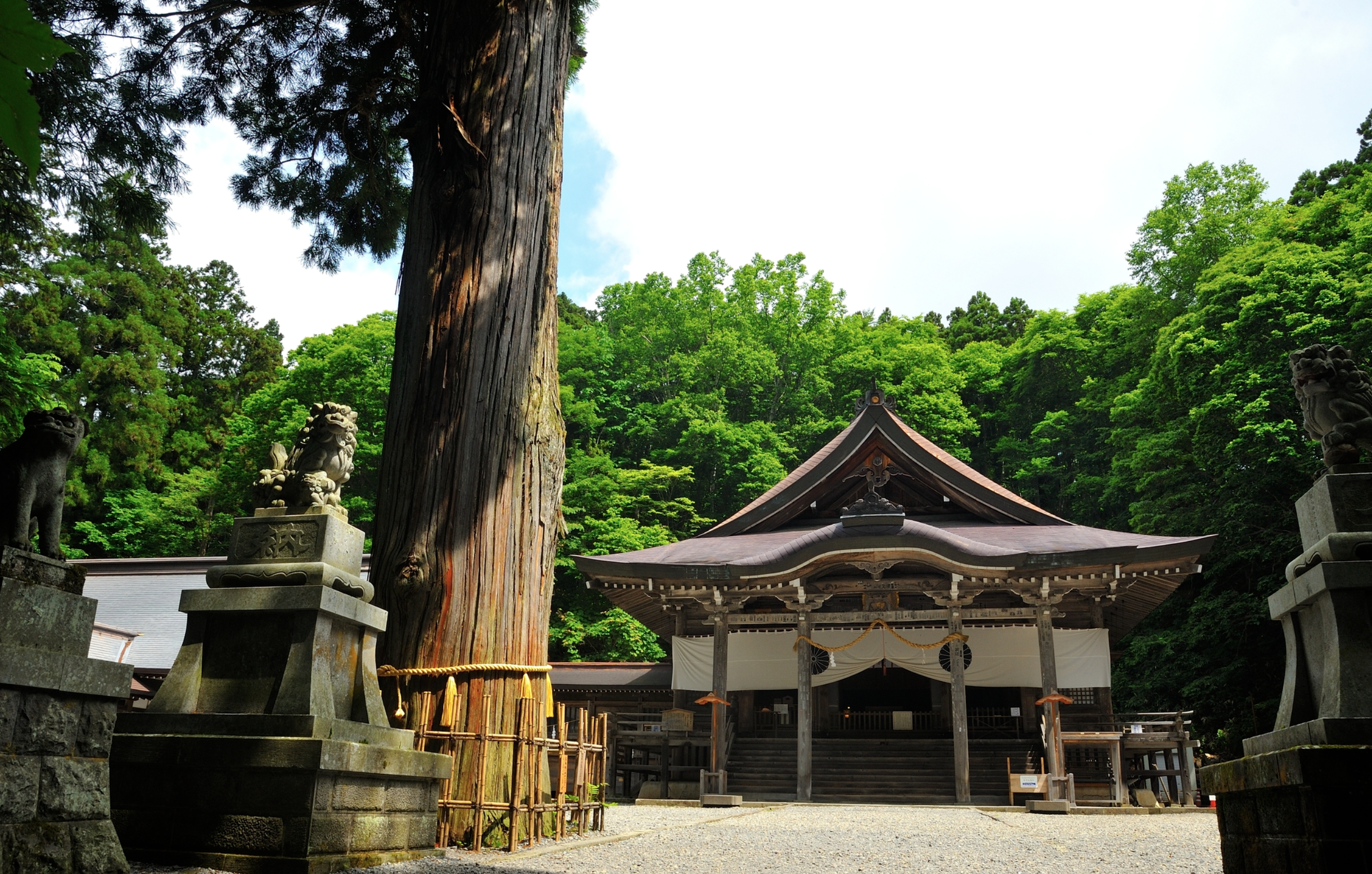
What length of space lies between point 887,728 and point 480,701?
12412mm

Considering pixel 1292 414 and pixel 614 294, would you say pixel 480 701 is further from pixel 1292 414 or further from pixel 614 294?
pixel 614 294

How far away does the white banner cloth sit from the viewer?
45.0 ft

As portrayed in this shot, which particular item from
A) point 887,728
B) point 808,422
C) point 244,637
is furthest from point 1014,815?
point 808,422

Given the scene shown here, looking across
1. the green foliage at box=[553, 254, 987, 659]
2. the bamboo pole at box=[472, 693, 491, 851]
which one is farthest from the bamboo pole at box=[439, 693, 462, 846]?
the green foliage at box=[553, 254, 987, 659]

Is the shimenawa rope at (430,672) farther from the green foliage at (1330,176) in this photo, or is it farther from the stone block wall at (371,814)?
the green foliage at (1330,176)

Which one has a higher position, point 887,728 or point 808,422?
point 808,422

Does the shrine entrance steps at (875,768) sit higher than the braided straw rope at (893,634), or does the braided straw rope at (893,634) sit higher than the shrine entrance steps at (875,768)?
the braided straw rope at (893,634)

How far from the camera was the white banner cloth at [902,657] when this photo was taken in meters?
13.7

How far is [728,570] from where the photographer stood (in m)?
12.6

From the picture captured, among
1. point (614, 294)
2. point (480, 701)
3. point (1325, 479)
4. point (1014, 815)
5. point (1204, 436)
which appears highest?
point (614, 294)

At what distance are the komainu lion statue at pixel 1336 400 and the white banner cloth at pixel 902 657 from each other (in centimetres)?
1046

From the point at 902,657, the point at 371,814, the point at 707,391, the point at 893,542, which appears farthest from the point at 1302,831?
the point at 707,391

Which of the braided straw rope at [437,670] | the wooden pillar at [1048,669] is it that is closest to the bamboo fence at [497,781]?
the braided straw rope at [437,670]

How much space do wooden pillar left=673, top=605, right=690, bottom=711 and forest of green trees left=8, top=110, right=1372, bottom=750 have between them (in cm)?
582
